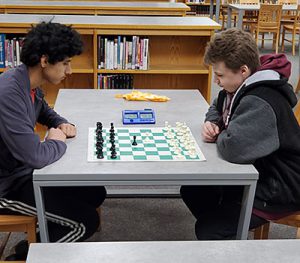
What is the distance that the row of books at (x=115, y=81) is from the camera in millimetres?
3523

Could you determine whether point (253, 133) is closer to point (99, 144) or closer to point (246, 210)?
point (246, 210)

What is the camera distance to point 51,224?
182 centimetres

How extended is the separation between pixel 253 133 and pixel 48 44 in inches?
34.4

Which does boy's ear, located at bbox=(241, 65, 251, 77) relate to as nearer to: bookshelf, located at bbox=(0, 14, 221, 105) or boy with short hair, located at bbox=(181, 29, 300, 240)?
boy with short hair, located at bbox=(181, 29, 300, 240)

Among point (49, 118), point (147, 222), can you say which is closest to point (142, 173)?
point (49, 118)

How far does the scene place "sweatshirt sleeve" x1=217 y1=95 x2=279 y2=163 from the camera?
1.66 meters

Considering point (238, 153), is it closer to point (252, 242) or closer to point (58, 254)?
point (252, 242)

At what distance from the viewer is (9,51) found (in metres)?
3.36

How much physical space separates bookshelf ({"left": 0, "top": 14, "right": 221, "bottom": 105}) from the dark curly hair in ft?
4.98

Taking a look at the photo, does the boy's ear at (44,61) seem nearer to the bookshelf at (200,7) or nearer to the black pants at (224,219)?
the black pants at (224,219)

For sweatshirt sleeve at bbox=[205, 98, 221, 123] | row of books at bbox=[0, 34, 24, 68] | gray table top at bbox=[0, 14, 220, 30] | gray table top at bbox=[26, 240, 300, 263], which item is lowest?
gray table top at bbox=[26, 240, 300, 263]

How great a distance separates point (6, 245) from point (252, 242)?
5.29 feet

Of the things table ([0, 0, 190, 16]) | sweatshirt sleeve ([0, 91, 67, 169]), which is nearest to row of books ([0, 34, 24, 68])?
table ([0, 0, 190, 16])

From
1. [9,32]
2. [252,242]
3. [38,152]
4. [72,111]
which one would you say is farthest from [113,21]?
[252,242]
